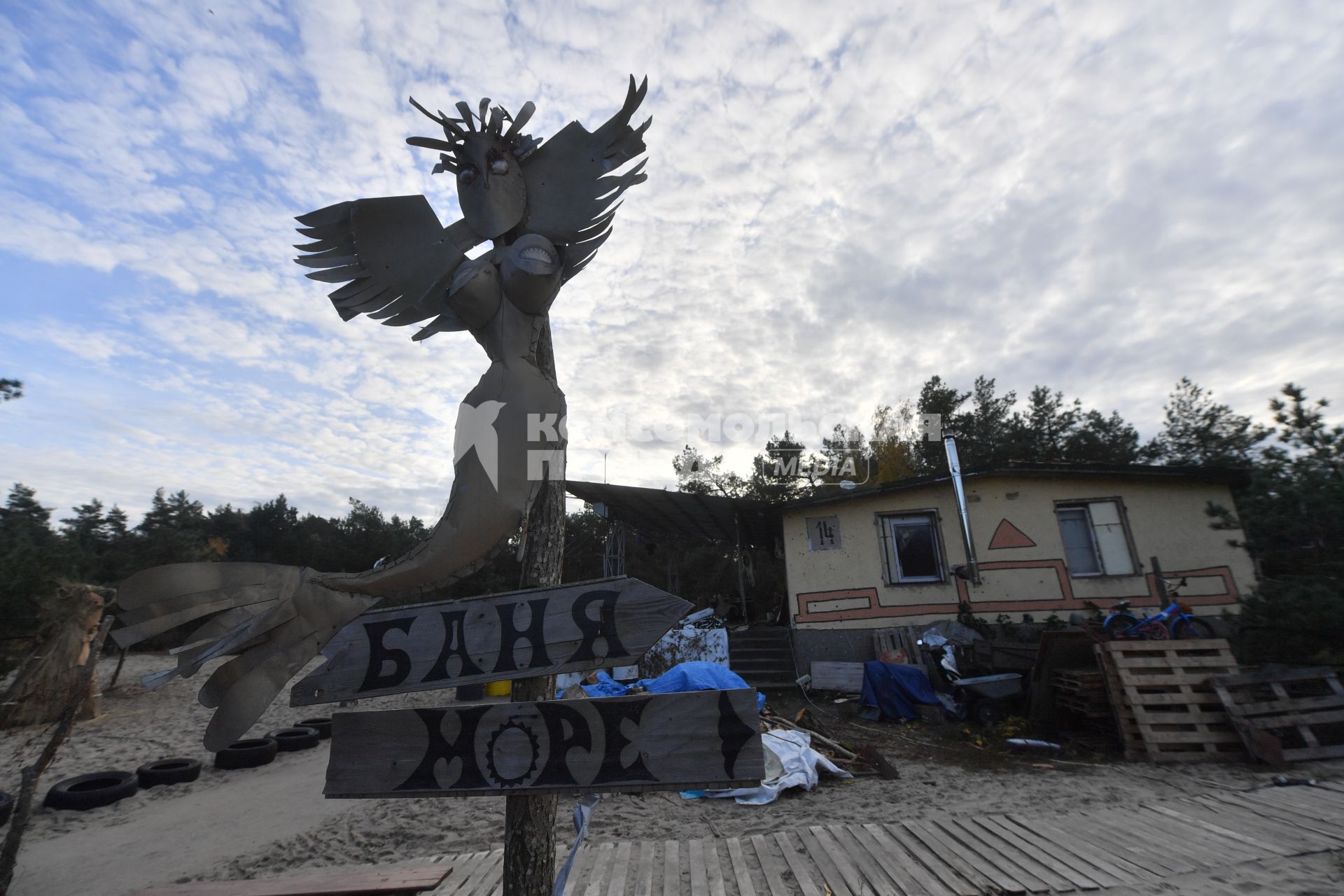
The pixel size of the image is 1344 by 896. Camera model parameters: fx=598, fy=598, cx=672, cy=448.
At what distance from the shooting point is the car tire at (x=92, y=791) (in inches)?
267

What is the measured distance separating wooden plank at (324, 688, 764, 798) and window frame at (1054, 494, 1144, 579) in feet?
38.8

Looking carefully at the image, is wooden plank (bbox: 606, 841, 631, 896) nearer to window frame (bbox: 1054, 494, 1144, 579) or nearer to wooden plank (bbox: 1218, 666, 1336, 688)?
wooden plank (bbox: 1218, 666, 1336, 688)

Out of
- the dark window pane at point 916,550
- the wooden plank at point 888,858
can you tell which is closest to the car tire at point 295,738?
the wooden plank at point 888,858

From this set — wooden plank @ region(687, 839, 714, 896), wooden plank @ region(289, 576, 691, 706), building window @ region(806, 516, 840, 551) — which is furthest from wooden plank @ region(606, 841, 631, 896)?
building window @ region(806, 516, 840, 551)

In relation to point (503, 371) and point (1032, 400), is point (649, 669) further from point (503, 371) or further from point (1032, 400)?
point (1032, 400)

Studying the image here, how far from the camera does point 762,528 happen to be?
16.8m

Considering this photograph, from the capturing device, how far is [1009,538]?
11.3m

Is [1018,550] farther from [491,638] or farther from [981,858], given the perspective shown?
[491,638]

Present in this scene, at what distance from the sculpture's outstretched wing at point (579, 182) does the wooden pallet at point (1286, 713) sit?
8323 mm

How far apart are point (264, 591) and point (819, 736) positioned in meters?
7.45

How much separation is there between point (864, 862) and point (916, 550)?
854cm

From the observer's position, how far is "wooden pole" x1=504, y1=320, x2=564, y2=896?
7.55 feet

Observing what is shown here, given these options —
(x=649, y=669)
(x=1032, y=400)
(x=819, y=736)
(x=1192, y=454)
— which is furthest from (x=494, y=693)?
(x=1192, y=454)

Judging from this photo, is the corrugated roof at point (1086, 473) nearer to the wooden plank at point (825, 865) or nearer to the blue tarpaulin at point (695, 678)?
the blue tarpaulin at point (695, 678)
